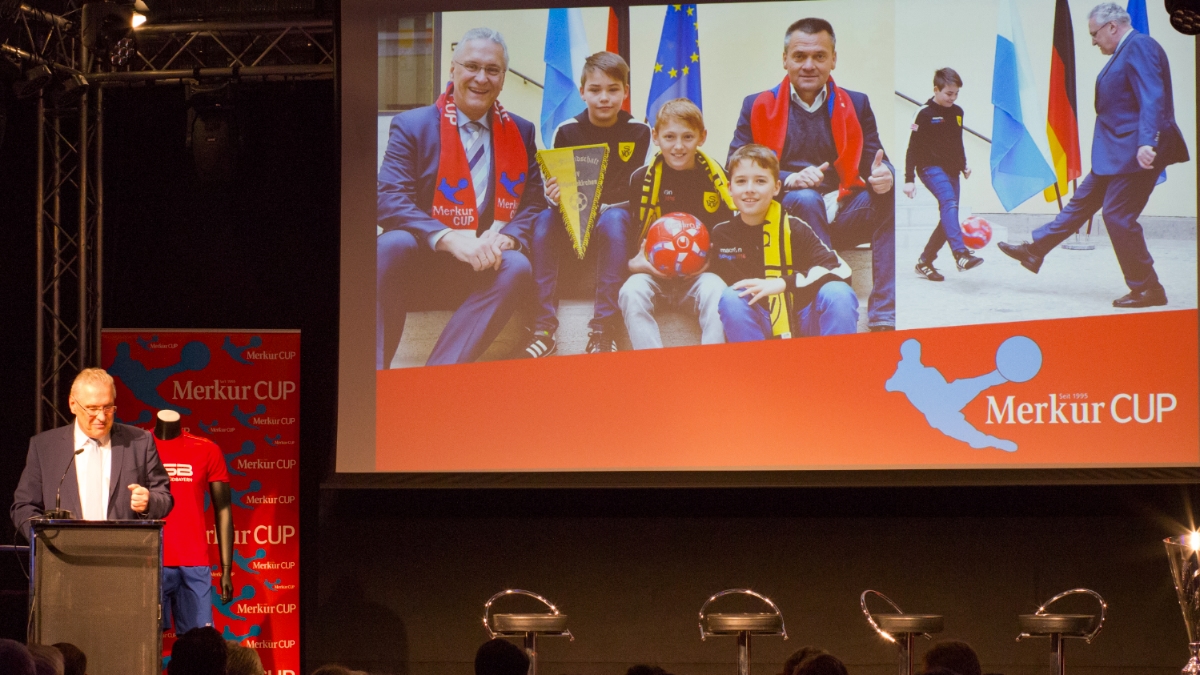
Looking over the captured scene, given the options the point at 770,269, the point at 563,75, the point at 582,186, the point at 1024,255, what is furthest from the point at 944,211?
the point at 563,75

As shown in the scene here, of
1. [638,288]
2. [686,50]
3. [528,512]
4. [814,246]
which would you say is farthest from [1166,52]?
[528,512]

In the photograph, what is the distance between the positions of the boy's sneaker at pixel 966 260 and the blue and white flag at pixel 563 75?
1.93m

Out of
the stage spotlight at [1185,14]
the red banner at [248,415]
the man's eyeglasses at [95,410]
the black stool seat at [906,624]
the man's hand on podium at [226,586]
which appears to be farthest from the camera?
the red banner at [248,415]

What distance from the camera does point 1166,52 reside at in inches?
211

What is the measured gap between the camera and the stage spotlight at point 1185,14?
4.22 m

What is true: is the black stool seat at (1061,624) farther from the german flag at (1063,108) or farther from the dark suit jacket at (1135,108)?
the dark suit jacket at (1135,108)

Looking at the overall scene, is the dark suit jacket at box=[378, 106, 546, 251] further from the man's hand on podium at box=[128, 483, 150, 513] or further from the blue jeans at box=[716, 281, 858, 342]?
the man's hand on podium at box=[128, 483, 150, 513]

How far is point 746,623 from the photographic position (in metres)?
4.61

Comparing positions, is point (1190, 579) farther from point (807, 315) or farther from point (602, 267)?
point (602, 267)

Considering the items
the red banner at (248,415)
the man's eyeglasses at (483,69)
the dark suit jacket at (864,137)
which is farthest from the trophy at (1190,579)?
the red banner at (248,415)

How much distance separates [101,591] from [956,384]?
3.79 meters

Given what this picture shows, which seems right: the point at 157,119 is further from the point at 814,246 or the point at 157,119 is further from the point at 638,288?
the point at 814,246

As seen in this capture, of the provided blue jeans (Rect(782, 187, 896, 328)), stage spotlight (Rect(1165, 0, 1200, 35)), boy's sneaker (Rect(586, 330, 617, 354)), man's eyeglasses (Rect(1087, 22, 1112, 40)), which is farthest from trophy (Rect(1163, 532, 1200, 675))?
man's eyeglasses (Rect(1087, 22, 1112, 40))

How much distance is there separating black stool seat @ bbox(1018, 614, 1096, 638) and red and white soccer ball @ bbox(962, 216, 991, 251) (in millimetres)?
1775
